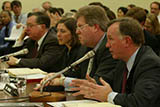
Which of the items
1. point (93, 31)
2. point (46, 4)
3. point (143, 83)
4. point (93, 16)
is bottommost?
point (46, 4)

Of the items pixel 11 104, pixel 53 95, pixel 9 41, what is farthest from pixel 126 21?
pixel 9 41

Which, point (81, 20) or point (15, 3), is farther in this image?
point (15, 3)

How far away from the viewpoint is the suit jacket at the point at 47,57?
3757 millimetres

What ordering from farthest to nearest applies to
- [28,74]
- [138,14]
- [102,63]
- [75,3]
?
[75,3] < [138,14] < [28,74] < [102,63]

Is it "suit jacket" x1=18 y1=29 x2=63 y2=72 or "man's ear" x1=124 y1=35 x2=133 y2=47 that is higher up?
"man's ear" x1=124 y1=35 x2=133 y2=47

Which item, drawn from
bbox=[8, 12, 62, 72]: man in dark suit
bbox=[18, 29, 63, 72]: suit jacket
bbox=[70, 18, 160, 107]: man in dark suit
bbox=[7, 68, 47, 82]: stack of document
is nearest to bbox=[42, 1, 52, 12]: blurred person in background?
bbox=[8, 12, 62, 72]: man in dark suit

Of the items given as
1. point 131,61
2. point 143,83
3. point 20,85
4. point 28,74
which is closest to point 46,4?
point 28,74

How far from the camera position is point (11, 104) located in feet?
6.54

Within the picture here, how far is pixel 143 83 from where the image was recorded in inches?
77.0

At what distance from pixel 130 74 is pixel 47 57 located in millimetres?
1786

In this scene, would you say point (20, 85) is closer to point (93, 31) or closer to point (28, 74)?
point (28, 74)

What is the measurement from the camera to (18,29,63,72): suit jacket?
12.3 feet

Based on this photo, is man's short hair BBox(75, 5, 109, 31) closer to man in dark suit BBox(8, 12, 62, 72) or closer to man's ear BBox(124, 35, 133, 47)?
man's ear BBox(124, 35, 133, 47)

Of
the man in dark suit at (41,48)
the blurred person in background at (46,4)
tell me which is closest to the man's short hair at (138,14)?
the man in dark suit at (41,48)
